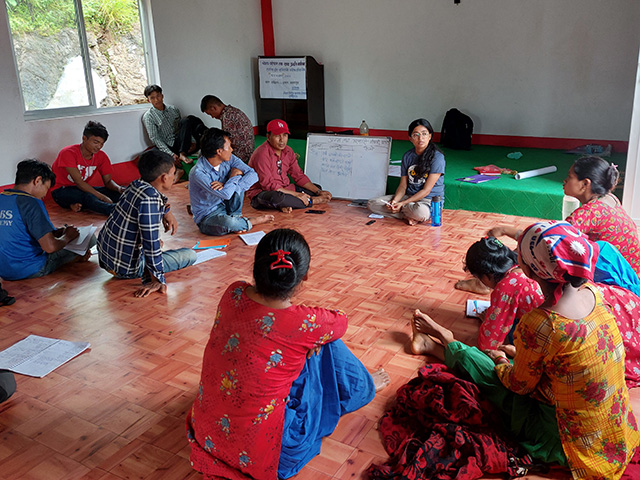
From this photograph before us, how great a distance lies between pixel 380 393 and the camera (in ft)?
7.27

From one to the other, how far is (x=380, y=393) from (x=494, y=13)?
17.5ft

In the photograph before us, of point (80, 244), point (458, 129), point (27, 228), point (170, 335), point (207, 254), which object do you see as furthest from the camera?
point (458, 129)

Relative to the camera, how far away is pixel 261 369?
1.55 m

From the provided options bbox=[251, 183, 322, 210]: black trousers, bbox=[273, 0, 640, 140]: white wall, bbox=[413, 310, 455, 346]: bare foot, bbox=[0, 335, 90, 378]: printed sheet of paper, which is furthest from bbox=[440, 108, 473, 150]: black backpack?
bbox=[0, 335, 90, 378]: printed sheet of paper

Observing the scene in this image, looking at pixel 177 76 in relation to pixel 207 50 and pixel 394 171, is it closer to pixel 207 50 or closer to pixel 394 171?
pixel 207 50

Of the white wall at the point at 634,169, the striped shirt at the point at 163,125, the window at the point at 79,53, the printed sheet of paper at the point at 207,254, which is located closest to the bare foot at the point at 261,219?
the printed sheet of paper at the point at 207,254

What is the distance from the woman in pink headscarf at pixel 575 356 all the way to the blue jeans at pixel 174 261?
2.43m

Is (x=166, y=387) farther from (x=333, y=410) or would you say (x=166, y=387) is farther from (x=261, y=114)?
(x=261, y=114)

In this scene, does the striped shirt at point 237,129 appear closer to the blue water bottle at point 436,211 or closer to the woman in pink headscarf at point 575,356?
the blue water bottle at point 436,211

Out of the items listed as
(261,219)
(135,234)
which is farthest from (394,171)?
(135,234)

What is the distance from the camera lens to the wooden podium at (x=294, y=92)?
7160 millimetres

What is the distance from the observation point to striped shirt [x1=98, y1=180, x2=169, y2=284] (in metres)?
3.13

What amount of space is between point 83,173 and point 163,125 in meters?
1.57

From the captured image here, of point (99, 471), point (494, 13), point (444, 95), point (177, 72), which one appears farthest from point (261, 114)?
point (99, 471)
